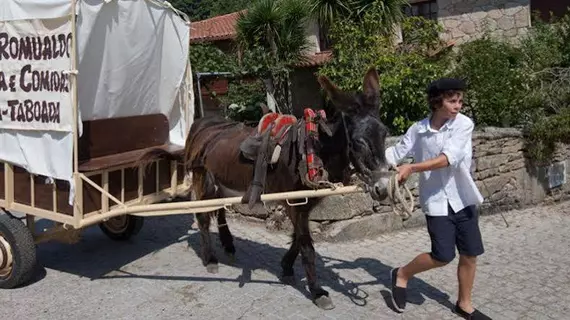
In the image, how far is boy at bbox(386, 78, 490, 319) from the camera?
375 cm

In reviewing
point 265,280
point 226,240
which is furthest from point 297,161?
point 226,240

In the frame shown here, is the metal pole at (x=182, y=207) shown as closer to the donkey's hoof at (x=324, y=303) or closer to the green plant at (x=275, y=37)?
the donkey's hoof at (x=324, y=303)

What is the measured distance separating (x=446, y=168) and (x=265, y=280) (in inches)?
79.2

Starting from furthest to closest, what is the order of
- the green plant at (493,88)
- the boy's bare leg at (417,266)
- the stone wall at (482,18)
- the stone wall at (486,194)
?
1. the stone wall at (482,18)
2. the green plant at (493,88)
3. the stone wall at (486,194)
4. the boy's bare leg at (417,266)

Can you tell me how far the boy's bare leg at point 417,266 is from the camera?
4.04 metres

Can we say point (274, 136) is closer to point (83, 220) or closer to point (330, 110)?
point (330, 110)

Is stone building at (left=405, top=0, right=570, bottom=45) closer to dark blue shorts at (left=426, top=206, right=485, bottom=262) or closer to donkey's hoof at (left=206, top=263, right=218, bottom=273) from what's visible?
donkey's hoof at (left=206, top=263, right=218, bottom=273)

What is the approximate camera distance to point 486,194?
23.6 ft

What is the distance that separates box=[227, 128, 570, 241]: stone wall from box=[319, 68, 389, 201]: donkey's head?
2361mm

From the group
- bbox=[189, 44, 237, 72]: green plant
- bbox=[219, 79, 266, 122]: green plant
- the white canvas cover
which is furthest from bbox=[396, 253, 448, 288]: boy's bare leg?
bbox=[189, 44, 237, 72]: green plant

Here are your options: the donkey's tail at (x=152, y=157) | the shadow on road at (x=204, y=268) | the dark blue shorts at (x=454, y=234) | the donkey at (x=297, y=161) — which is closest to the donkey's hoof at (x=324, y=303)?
the donkey at (x=297, y=161)

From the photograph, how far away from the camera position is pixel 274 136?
436 cm

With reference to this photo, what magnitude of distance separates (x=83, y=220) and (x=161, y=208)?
2.05 feet

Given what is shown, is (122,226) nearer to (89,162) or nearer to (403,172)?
(89,162)
